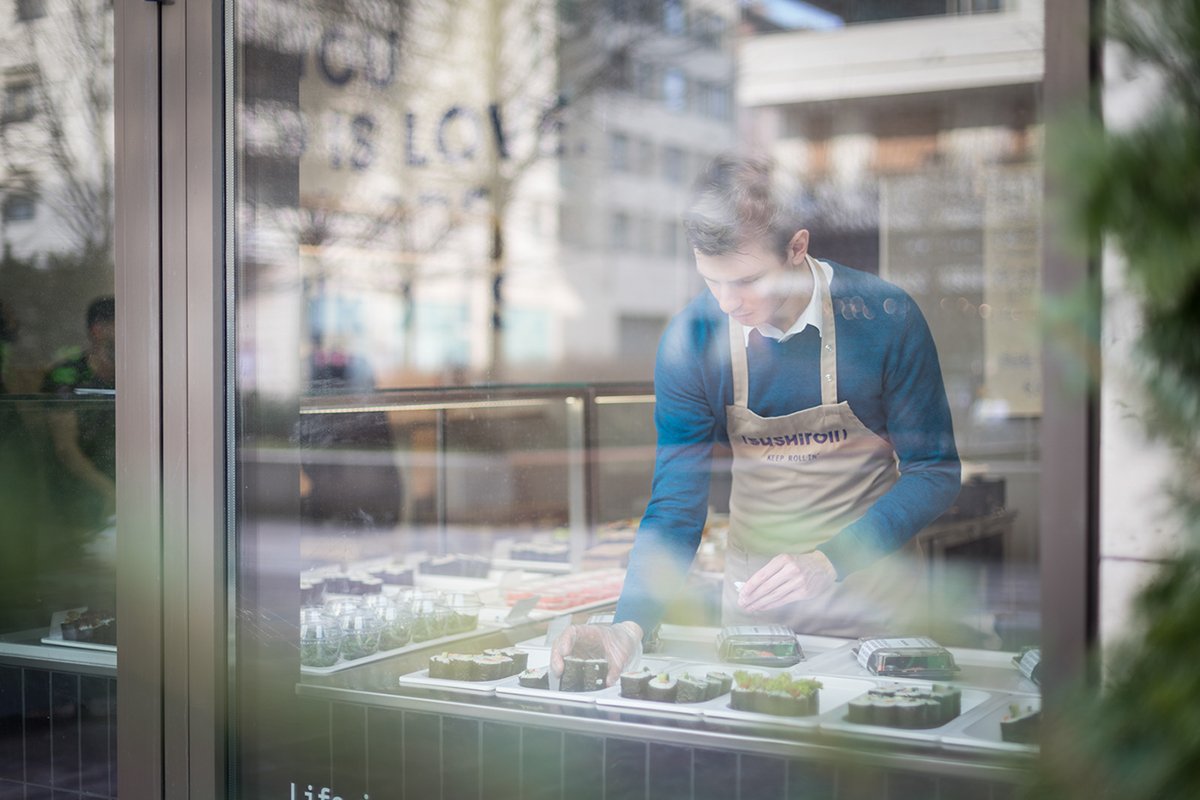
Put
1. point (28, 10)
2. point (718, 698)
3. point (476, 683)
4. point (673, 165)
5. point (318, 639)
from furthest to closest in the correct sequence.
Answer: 1. point (673, 165)
2. point (28, 10)
3. point (318, 639)
4. point (476, 683)
5. point (718, 698)

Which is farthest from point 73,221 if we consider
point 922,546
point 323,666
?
point 922,546

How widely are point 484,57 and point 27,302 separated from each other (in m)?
2.75

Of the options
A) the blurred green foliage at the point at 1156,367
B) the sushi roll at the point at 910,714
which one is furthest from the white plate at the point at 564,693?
the blurred green foliage at the point at 1156,367

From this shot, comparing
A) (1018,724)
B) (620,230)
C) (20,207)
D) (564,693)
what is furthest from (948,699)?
(620,230)

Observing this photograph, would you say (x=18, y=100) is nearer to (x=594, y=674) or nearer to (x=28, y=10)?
(x=28, y=10)

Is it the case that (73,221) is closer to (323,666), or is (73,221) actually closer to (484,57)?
(323,666)

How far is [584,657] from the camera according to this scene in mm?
2184

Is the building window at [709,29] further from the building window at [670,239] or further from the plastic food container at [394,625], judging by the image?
the plastic food container at [394,625]

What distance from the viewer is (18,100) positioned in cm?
272

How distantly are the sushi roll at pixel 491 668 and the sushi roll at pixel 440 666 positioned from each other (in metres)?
0.06

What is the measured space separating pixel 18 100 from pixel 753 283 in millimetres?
1694

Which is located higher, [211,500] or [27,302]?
[27,302]

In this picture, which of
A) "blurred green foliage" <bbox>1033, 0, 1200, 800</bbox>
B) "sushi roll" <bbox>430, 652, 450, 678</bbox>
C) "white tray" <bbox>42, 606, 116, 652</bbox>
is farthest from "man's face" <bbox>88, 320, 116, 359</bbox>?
"blurred green foliage" <bbox>1033, 0, 1200, 800</bbox>

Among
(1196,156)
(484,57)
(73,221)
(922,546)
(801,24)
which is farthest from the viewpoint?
(484,57)
